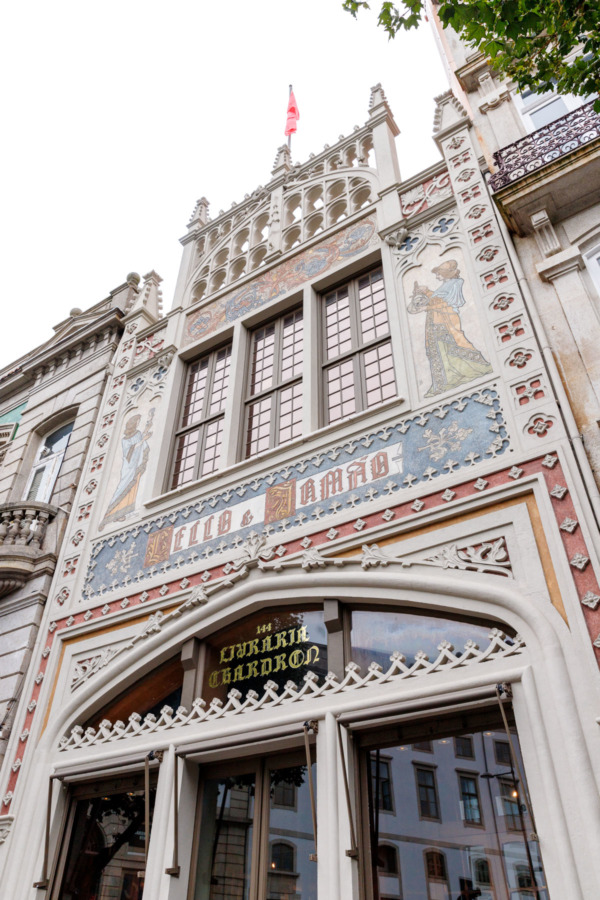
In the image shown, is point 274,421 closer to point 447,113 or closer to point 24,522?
point 24,522

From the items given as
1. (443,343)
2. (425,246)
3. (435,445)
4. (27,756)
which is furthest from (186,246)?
(27,756)

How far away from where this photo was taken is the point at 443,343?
858cm

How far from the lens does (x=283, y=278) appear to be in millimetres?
11836

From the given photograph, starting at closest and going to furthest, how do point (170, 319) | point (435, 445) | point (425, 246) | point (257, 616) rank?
point (435, 445)
point (257, 616)
point (425, 246)
point (170, 319)

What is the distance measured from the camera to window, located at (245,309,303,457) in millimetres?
10077

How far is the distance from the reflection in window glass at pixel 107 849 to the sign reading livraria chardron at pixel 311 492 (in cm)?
265

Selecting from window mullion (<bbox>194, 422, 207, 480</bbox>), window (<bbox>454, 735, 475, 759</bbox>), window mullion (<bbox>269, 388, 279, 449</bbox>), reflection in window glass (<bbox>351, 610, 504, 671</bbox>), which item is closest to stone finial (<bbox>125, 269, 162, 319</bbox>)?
window mullion (<bbox>194, 422, 207, 480</bbox>)

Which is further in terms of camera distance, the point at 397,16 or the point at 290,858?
the point at 397,16

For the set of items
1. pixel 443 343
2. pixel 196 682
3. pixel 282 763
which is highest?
pixel 443 343

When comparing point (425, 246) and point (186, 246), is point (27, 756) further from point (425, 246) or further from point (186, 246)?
point (186, 246)

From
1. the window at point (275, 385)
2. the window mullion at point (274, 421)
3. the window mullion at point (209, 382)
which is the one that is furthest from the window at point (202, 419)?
the window mullion at point (274, 421)

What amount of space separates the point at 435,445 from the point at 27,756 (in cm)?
643

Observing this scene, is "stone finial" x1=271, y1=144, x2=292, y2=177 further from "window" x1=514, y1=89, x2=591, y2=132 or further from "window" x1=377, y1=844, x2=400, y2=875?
"window" x1=377, y1=844, x2=400, y2=875

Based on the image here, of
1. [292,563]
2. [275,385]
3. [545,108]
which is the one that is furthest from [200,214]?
[292,563]
